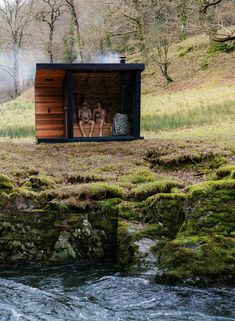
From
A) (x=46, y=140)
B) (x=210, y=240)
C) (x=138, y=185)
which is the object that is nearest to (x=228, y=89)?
(x=46, y=140)

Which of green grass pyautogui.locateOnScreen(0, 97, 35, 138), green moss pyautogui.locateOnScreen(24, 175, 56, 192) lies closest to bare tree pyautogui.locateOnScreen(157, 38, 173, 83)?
green grass pyautogui.locateOnScreen(0, 97, 35, 138)

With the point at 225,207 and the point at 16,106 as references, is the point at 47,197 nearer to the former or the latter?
the point at 225,207

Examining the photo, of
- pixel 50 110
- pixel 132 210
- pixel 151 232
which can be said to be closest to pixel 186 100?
pixel 50 110

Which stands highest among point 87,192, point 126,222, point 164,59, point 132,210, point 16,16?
point 16,16

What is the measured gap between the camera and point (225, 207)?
751 centimetres

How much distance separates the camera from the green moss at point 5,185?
8.30 metres

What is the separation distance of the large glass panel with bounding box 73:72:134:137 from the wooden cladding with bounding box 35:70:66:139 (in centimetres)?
80

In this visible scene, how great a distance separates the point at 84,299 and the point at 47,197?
2.48 metres

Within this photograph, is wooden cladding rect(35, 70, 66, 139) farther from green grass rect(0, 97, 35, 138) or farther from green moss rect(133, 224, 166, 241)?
green moss rect(133, 224, 166, 241)

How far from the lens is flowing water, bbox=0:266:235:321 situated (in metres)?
5.64

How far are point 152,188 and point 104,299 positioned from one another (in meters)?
2.70

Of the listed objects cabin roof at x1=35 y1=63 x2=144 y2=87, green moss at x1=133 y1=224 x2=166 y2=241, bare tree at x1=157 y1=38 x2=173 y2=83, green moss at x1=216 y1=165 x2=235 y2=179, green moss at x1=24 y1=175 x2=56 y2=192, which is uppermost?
bare tree at x1=157 y1=38 x2=173 y2=83

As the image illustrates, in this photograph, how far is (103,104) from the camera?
49.5 ft

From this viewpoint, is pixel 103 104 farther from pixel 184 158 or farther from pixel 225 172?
pixel 225 172
